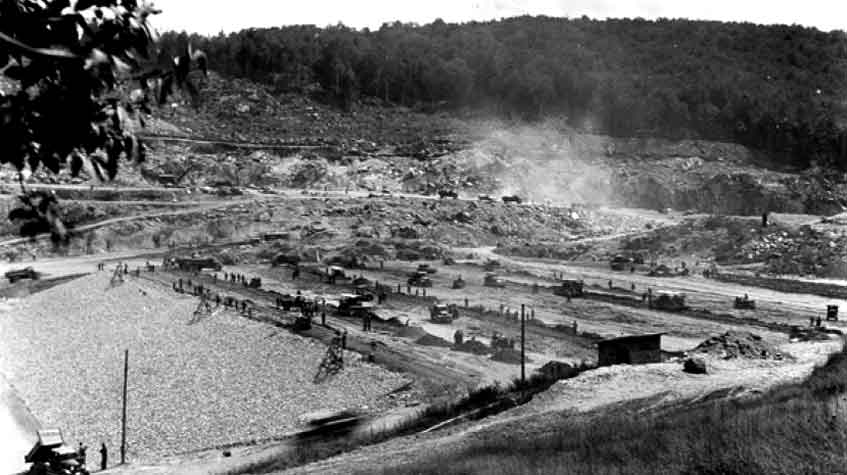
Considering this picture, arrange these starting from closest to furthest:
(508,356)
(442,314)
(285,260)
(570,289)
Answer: (508,356)
(442,314)
(570,289)
(285,260)

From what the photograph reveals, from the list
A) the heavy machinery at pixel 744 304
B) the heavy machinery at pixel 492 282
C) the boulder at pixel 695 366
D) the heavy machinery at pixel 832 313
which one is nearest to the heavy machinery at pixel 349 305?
the heavy machinery at pixel 492 282

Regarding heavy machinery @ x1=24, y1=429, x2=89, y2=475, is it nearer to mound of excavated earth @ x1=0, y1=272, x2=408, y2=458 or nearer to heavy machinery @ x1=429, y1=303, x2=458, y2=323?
mound of excavated earth @ x1=0, y1=272, x2=408, y2=458

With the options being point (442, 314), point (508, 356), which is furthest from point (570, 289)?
point (508, 356)

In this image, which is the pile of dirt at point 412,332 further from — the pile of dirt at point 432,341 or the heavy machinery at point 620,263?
the heavy machinery at point 620,263

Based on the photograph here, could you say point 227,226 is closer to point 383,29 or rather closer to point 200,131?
point 200,131

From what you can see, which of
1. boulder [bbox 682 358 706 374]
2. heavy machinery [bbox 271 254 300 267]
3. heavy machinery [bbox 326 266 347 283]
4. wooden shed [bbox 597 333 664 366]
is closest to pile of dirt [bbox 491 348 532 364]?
wooden shed [bbox 597 333 664 366]

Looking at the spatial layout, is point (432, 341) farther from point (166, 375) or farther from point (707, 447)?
point (707, 447)
